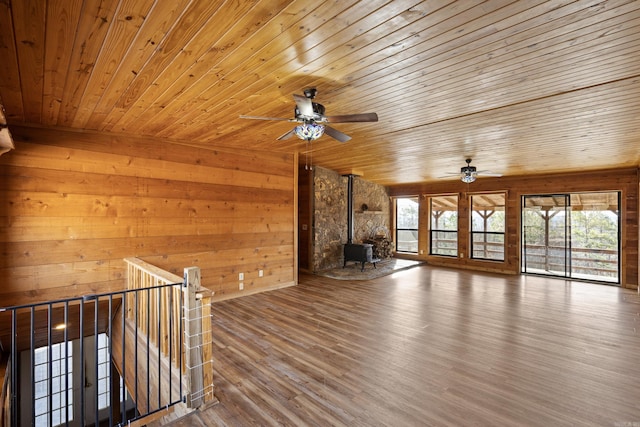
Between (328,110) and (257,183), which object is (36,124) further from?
(328,110)

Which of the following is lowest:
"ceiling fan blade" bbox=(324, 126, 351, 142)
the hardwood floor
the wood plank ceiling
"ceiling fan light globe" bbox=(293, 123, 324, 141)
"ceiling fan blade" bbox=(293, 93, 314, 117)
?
the hardwood floor

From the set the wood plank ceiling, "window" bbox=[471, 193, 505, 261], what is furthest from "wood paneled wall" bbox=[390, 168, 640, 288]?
the wood plank ceiling

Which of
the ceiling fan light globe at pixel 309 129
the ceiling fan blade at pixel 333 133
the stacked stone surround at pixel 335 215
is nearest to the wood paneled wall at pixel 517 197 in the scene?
the stacked stone surround at pixel 335 215

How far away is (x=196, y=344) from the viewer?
240 cm

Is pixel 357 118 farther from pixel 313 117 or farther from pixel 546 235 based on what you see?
pixel 546 235

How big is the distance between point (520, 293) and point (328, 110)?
16.8 ft

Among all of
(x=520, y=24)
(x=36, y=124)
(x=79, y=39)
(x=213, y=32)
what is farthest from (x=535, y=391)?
(x=36, y=124)

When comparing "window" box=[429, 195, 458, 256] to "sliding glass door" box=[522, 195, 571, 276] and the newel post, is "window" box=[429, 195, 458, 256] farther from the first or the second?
the newel post

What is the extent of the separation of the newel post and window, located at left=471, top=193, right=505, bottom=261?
7955 mm

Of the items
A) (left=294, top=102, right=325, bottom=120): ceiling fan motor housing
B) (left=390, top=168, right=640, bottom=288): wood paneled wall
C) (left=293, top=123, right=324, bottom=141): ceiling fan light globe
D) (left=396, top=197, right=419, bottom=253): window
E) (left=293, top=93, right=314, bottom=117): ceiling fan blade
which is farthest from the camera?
(left=396, top=197, right=419, bottom=253): window

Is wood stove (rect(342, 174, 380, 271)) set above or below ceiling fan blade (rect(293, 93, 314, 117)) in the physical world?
below

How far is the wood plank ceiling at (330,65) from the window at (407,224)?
5.85 meters

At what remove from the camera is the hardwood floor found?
2.28m

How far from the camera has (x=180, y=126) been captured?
13.1 ft
